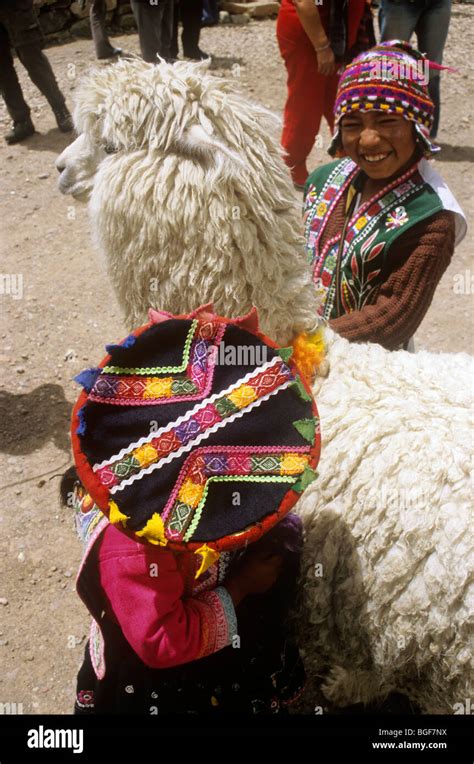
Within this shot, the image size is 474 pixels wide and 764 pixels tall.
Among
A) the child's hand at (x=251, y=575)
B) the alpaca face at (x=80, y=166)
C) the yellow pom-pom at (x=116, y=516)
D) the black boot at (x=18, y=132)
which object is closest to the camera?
the yellow pom-pom at (x=116, y=516)

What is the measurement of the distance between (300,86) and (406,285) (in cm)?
274

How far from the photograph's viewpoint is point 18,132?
226 inches

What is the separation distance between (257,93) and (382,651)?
662 centimetres

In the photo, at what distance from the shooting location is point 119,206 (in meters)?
1.53

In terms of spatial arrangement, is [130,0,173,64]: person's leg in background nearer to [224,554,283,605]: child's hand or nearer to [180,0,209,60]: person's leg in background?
[180,0,209,60]: person's leg in background

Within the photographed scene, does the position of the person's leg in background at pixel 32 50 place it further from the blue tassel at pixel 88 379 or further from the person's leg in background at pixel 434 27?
the blue tassel at pixel 88 379

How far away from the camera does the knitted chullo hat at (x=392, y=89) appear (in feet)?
6.85

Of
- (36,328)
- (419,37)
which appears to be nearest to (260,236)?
(36,328)

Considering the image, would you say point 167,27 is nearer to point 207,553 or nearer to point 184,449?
point 184,449

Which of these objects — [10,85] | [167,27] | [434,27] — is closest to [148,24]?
[167,27]

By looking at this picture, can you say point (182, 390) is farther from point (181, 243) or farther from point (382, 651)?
point (382, 651)

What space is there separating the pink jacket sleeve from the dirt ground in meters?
0.97

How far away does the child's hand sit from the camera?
4.66ft

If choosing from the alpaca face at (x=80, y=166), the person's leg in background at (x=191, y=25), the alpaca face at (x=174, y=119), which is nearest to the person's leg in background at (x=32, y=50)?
the person's leg in background at (x=191, y=25)
